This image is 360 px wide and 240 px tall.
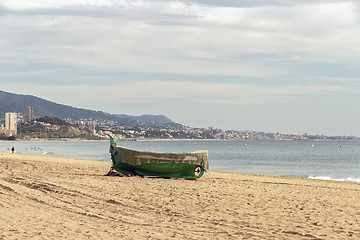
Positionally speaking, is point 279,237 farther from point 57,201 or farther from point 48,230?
point 57,201

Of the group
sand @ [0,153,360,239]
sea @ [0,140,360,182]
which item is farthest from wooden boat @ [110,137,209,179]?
sea @ [0,140,360,182]

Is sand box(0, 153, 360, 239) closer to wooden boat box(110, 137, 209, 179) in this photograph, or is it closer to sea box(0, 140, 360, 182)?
wooden boat box(110, 137, 209, 179)

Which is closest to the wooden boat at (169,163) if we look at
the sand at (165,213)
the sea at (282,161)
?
the sand at (165,213)

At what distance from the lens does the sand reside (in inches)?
378

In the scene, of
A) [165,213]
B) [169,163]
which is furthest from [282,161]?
[165,213]

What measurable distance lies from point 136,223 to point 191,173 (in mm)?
11801

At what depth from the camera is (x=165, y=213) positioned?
12180mm

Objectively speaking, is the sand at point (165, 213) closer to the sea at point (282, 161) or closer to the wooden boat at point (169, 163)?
the wooden boat at point (169, 163)

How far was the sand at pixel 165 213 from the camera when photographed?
31.5 ft

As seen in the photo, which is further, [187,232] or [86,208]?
[86,208]

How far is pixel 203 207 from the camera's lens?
1321cm

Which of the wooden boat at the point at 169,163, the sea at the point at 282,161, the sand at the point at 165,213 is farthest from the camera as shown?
the sea at the point at 282,161

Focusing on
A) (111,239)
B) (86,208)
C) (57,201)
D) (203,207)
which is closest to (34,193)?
(57,201)

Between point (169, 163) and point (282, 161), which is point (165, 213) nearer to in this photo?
point (169, 163)
